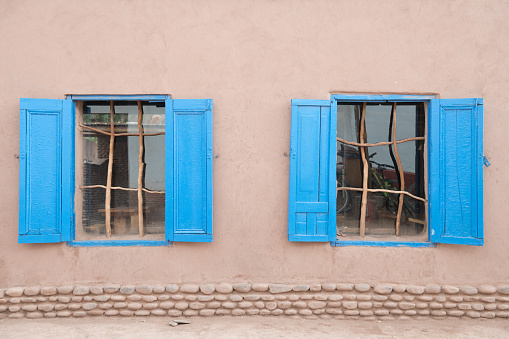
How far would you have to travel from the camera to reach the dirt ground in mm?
3486

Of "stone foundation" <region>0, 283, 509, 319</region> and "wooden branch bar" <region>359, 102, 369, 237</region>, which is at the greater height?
"wooden branch bar" <region>359, 102, 369, 237</region>

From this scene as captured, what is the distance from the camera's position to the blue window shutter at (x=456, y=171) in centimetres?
373

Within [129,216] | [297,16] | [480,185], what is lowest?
[129,216]

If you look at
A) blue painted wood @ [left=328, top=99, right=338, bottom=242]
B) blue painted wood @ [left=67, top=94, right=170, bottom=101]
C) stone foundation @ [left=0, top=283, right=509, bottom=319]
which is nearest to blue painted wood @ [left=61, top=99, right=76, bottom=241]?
blue painted wood @ [left=67, top=94, right=170, bottom=101]

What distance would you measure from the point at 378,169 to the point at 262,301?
184cm

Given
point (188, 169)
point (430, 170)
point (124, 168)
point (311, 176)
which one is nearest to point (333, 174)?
point (311, 176)

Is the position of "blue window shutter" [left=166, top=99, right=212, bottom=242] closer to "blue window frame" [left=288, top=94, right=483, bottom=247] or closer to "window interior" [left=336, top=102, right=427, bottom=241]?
"blue window frame" [left=288, top=94, right=483, bottom=247]

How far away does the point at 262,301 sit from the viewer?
12.7 feet

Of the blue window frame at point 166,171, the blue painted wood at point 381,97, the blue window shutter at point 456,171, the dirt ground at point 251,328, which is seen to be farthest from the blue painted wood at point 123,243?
the blue window shutter at point 456,171

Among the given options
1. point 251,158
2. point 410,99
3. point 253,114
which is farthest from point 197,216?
point 410,99

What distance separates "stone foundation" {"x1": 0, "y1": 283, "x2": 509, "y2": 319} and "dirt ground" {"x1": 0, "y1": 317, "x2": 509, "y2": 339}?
75mm

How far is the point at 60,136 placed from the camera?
12.5 feet

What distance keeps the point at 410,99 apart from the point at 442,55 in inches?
21.1

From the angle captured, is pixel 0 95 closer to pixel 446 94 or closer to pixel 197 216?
pixel 197 216
